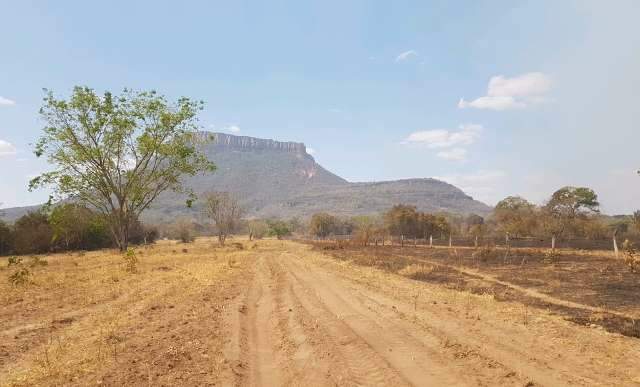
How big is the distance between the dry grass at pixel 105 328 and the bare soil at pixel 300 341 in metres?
0.04

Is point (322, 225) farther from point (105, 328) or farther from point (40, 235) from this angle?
point (105, 328)

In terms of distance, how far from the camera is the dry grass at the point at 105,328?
7074 millimetres

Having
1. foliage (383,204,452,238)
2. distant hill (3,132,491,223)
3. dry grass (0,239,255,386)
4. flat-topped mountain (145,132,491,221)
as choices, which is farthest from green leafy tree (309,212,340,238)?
dry grass (0,239,255,386)

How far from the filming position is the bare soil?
6781 mm

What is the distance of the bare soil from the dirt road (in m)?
0.03

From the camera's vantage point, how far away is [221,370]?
7.03 meters

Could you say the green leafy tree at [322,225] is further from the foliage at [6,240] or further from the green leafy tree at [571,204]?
the foliage at [6,240]

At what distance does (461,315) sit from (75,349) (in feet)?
28.0

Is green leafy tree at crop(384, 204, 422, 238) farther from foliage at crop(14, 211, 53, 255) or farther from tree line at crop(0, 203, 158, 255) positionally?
foliage at crop(14, 211, 53, 255)

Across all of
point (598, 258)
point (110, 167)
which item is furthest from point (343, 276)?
point (110, 167)

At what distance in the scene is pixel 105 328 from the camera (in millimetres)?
10180

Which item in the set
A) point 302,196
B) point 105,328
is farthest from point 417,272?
point 302,196

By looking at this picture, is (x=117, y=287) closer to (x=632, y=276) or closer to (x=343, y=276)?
(x=343, y=276)

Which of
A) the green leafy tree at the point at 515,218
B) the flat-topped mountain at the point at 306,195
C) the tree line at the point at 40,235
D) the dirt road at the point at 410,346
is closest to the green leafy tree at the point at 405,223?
the green leafy tree at the point at 515,218
